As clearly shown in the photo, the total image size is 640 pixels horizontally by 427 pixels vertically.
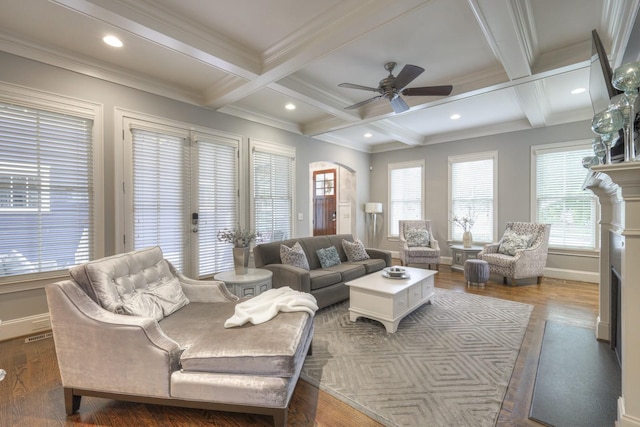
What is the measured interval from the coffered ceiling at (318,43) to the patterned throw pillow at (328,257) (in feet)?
6.82

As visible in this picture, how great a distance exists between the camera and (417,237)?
19.6ft

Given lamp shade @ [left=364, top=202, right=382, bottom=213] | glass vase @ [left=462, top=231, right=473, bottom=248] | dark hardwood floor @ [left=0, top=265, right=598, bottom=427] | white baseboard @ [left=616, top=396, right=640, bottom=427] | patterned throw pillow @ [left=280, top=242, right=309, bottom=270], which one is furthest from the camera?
lamp shade @ [left=364, top=202, right=382, bottom=213]

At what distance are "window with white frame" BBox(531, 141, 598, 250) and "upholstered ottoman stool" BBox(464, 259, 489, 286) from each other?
5.54 ft

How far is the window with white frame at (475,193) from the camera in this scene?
19.1 ft

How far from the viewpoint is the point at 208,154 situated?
4.21m

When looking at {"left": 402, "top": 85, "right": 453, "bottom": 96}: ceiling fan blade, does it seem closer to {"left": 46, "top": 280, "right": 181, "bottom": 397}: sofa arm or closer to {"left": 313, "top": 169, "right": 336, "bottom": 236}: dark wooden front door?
{"left": 46, "top": 280, "right": 181, "bottom": 397}: sofa arm

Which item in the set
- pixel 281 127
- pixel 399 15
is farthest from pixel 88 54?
pixel 399 15

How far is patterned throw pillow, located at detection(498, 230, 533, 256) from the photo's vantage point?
15.8 feet

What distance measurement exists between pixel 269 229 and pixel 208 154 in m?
1.59

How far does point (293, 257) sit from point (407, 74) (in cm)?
241

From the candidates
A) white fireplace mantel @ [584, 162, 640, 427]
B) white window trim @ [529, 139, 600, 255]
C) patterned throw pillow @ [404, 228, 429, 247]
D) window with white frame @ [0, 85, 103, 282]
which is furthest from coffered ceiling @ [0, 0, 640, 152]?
patterned throw pillow @ [404, 228, 429, 247]

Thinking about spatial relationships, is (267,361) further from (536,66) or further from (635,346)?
(536,66)

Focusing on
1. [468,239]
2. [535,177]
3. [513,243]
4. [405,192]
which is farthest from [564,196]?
[405,192]

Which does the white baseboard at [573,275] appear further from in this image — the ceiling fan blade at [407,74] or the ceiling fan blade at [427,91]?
the ceiling fan blade at [407,74]
